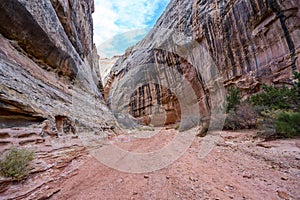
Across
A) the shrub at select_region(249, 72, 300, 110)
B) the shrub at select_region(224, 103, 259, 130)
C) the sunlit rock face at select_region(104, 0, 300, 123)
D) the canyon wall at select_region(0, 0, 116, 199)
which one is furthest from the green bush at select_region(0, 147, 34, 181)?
the sunlit rock face at select_region(104, 0, 300, 123)

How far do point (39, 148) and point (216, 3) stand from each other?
1867 cm

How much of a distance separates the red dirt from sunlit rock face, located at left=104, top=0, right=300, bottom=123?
9.03 meters

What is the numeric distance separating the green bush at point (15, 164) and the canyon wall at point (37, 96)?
0.43 feet

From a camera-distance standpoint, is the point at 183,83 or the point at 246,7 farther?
the point at 183,83

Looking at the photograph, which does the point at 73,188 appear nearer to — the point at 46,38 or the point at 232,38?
the point at 46,38

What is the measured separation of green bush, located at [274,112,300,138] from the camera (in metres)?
4.12

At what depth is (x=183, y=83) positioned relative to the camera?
20.5 meters

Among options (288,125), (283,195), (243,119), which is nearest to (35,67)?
(283,195)

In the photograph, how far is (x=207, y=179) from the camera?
269 centimetres

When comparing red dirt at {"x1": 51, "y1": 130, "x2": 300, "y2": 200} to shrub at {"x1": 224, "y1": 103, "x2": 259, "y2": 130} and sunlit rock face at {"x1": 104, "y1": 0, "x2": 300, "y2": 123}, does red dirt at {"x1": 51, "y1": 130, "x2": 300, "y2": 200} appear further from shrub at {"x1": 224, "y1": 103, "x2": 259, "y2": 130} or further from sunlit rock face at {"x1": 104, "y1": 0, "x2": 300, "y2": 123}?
sunlit rock face at {"x1": 104, "y1": 0, "x2": 300, "y2": 123}

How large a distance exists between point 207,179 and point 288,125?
11.3 ft

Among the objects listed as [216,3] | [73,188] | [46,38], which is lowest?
[73,188]

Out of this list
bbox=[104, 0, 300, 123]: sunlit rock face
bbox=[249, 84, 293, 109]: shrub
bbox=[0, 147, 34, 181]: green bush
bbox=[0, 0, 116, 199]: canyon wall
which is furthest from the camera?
bbox=[104, 0, 300, 123]: sunlit rock face

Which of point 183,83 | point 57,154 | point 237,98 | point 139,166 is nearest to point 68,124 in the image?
point 57,154
